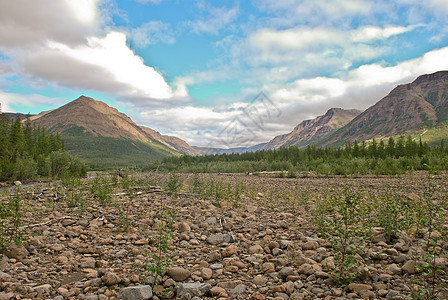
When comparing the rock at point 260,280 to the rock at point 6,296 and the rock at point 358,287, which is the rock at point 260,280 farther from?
the rock at point 6,296

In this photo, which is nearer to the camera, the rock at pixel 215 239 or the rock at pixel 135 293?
the rock at pixel 135 293

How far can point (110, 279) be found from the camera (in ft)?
16.8

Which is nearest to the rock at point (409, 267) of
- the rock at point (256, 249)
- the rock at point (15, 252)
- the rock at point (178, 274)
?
the rock at point (256, 249)

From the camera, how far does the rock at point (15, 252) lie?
5848 millimetres

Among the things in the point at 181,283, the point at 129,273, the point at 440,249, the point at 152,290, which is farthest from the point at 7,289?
the point at 440,249

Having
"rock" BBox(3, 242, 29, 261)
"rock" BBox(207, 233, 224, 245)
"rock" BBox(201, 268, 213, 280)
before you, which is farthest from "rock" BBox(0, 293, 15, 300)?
"rock" BBox(207, 233, 224, 245)

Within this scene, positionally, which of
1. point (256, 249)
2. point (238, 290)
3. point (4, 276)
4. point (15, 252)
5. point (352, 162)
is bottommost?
point (238, 290)

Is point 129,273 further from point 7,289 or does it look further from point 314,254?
point 314,254

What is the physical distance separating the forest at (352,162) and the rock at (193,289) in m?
16.4

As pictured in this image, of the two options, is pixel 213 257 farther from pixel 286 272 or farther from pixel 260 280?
pixel 286 272

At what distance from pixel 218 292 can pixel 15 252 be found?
16.4 ft

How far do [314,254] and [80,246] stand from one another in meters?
6.38

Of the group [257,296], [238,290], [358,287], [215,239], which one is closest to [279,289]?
[257,296]

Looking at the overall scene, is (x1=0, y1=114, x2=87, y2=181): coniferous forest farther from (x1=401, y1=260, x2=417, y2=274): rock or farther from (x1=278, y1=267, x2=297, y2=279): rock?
(x1=401, y1=260, x2=417, y2=274): rock
